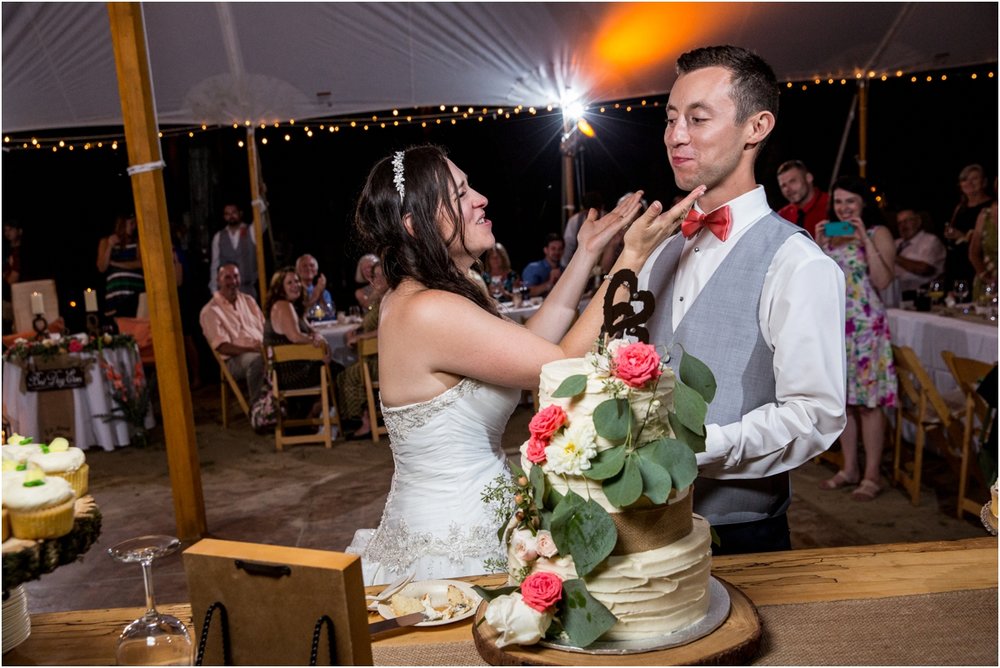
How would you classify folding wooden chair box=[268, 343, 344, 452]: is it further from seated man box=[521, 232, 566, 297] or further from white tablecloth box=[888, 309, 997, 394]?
white tablecloth box=[888, 309, 997, 394]

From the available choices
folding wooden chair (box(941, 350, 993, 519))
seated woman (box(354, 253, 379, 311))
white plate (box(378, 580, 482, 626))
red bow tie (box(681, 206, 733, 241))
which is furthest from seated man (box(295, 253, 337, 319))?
white plate (box(378, 580, 482, 626))

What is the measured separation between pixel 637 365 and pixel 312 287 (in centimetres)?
636

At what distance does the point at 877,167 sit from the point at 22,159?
10.5m

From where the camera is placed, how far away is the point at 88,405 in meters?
6.40

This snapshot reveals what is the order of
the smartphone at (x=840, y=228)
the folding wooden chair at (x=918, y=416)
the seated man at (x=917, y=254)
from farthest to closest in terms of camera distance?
the seated man at (x=917, y=254), the smartphone at (x=840, y=228), the folding wooden chair at (x=918, y=416)

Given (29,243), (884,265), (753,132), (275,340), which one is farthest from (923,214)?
(29,243)

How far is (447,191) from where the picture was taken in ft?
7.12

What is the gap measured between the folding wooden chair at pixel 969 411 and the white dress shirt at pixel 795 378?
2.77m

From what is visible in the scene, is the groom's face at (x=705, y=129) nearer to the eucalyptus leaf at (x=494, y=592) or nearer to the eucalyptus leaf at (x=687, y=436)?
the eucalyptus leaf at (x=687, y=436)

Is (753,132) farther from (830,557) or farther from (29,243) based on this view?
(29,243)

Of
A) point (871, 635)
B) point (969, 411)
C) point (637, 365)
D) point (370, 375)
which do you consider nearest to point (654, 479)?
point (637, 365)

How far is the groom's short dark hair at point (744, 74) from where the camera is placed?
1.80 m

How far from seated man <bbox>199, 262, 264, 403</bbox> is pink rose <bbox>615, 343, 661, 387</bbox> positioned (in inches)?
234

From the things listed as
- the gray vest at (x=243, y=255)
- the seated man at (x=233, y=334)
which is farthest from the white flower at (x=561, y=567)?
the gray vest at (x=243, y=255)
